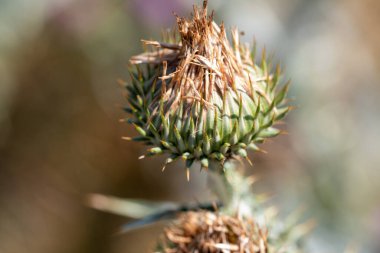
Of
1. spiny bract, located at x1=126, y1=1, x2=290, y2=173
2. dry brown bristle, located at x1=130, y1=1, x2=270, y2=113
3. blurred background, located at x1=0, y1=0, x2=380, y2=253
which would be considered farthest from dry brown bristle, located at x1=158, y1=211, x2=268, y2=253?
blurred background, located at x1=0, y1=0, x2=380, y2=253

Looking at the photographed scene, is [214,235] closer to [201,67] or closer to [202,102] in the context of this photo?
[202,102]

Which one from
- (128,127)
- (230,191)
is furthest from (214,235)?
(128,127)

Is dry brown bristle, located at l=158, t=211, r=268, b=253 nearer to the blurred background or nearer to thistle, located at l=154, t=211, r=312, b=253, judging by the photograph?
thistle, located at l=154, t=211, r=312, b=253

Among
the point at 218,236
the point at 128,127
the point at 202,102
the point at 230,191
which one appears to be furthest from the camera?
the point at 128,127

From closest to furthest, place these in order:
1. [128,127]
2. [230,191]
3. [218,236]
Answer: [218,236] < [230,191] < [128,127]

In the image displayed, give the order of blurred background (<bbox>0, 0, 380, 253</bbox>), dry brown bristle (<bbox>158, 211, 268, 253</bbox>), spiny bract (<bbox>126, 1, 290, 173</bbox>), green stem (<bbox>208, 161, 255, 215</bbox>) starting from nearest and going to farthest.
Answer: spiny bract (<bbox>126, 1, 290, 173</bbox>) < dry brown bristle (<bbox>158, 211, 268, 253</bbox>) < green stem (<bbox>208, 161, 255, 215</bbox>) < blurred background (<bbox>0, 0, 380, 253</bbox>)

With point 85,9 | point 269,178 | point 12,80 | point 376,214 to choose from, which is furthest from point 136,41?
point 376,214

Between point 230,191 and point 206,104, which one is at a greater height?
point 206,104
